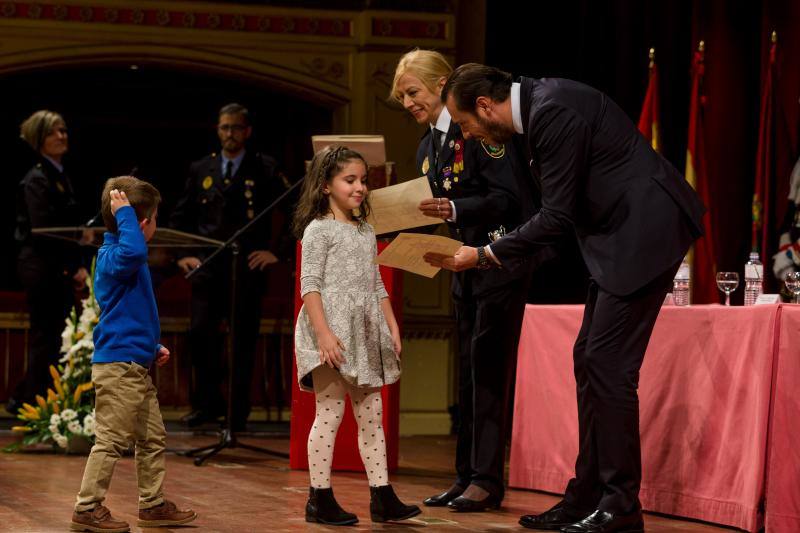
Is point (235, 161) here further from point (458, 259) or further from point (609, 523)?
point (609, 523)

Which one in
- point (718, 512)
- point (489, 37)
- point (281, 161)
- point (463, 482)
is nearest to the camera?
point (718, 512)

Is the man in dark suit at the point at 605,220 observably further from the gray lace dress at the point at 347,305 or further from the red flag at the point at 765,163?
the red flag at the point at 765,163

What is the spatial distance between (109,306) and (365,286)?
734 mm

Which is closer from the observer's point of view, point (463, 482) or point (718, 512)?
point (718, 512)

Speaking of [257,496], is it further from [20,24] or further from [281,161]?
[281,161]

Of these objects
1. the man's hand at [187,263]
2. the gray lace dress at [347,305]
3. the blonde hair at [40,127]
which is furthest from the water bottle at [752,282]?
the blonde hair at [40,127]

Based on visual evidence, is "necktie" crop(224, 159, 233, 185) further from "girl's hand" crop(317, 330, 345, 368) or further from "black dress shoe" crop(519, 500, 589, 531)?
"black dress shoe" crop(519, 500, 589, 531)

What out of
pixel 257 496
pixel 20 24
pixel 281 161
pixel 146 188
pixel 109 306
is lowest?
pixel 257 496

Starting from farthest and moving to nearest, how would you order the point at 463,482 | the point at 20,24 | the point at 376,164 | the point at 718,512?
the point at 20,24 → the point at 376,164 → the point at 463,482 → the point at 718,512

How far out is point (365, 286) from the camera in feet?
11.4

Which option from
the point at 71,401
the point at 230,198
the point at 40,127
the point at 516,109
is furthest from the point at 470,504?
the point at 40,127

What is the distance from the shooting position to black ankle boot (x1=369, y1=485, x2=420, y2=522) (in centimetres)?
341

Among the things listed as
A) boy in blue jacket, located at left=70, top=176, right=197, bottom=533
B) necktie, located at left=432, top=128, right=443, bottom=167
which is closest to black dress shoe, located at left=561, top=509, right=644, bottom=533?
boy in blue jacket, located at left=70, top=176, right=197, bottom=533

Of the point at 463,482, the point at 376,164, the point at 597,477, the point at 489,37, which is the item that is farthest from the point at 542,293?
the point at 597,477
